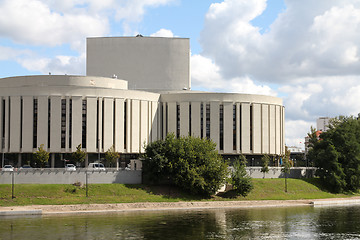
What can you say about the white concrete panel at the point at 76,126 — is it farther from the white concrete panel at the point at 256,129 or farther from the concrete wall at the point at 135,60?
the white concrete panel at the point at 256,129

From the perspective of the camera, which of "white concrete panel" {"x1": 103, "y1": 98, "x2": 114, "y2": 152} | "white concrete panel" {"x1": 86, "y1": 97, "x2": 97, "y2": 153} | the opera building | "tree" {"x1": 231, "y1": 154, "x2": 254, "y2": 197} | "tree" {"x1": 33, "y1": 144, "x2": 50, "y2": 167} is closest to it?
"tree" {"x1": 231, "y1": 154, "x2": 254, "y2": 197}

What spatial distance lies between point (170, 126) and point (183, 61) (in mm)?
24812

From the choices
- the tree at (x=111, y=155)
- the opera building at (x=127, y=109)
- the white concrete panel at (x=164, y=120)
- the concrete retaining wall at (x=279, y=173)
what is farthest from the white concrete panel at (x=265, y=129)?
the tree at (x=111, y=155)

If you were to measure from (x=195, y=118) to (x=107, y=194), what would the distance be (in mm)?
40285

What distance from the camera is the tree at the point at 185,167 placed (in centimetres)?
9150

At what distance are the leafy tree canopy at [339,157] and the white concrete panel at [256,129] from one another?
14.7 meters

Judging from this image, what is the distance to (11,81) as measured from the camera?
116812 millimetres

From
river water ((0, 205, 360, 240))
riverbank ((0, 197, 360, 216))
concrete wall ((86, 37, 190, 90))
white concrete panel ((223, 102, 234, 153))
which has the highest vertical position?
concrete wall ((86, 37, 190, 90))

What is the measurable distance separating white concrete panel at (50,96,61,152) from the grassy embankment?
76.9 ft

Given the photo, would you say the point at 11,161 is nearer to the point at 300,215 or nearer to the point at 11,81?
the point at 11,81

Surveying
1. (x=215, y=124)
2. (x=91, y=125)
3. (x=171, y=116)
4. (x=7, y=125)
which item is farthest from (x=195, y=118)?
(x=7, y=125)

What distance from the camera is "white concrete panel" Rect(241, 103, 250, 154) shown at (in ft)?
409

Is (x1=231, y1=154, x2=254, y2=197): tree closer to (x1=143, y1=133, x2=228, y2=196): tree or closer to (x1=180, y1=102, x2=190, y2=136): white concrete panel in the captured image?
(x1=143, y1=133, x2=228, y2=196): tree

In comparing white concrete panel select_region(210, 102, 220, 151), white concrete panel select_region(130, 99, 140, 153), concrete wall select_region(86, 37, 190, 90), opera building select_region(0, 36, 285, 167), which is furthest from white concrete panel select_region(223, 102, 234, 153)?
concrete wall select_region(86, 37, 190, 90)
